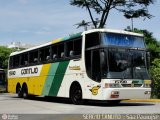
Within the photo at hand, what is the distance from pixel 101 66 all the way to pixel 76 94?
2679mm

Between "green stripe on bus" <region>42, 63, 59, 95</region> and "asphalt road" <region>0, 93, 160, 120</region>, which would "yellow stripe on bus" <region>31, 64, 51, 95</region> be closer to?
"green stripe on bus" <region>42, 63, 59, 95</region>

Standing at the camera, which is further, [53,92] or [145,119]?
[53,92]

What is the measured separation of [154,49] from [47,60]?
2913 cm

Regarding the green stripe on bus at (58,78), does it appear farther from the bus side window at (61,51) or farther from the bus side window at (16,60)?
the bus side window at (16,60)

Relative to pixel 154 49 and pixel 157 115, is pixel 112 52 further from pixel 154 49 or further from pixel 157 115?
pixel 154 49

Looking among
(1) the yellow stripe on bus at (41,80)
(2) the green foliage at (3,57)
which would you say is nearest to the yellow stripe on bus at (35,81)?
(1) the yellow stripe on bus at (41,80)

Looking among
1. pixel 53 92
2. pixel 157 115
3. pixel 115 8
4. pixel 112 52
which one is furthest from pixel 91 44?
pixel 115 8

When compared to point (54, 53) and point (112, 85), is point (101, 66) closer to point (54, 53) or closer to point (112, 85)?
point (112, 85)

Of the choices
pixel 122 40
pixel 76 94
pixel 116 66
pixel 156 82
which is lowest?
pixel 76 94

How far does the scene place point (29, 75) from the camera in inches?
1027

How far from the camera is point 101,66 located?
58.6 feet

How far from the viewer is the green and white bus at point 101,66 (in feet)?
58.8

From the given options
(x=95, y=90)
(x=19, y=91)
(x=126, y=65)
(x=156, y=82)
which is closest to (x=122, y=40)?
(x=126, y=65)

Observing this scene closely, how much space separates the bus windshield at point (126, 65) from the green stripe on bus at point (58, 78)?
324 centimetres
